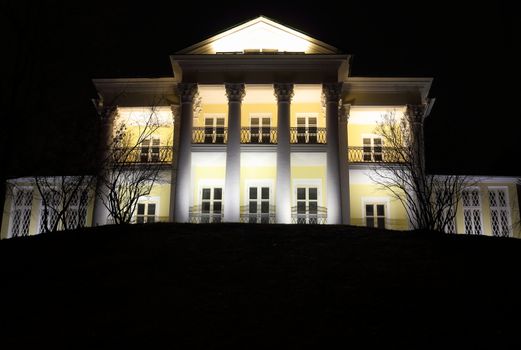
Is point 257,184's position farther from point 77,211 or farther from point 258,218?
point 77,211

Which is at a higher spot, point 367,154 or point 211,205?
point 367,154

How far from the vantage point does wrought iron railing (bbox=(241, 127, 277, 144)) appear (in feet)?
92.9

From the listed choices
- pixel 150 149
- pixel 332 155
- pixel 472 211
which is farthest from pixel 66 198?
pixel 472 211

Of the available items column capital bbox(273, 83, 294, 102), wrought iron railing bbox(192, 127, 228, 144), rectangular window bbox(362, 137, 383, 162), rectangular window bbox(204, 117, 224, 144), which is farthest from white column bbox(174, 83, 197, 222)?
rectangular window bbox(362, 137, 383, 162)

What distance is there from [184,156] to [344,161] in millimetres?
8098

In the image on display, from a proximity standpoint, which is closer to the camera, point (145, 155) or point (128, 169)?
point (128, 169)

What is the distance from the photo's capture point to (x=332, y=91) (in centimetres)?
2669

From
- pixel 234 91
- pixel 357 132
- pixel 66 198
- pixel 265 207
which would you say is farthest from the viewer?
pixel 357 132

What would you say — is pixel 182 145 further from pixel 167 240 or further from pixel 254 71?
pixel 167 240

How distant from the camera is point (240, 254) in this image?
1703cm

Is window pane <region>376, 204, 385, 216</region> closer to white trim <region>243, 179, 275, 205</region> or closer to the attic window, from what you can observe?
white trim <region>243, 179, 275, 205</region>

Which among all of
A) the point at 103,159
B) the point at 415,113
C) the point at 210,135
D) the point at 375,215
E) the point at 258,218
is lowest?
the point at 258,218

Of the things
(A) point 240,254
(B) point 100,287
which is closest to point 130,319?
(B) point 100,287

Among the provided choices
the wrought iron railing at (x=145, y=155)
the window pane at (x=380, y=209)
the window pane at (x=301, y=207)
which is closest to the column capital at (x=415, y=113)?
the window pane at (x=380, y=209)
